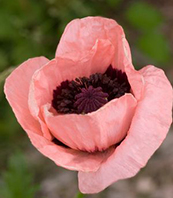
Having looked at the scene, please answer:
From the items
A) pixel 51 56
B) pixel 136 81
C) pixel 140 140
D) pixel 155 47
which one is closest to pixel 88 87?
pixel 136 81

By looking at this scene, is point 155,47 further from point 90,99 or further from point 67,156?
point 67,156

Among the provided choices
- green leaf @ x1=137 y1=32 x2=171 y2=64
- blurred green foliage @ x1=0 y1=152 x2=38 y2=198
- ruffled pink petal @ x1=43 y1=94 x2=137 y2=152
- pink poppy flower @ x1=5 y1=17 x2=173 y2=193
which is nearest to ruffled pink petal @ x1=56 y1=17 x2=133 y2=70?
pink poppy flower @ x1=5 y1=17 x2=173 y2=193

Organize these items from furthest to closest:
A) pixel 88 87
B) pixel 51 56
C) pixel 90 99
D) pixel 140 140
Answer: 1. pixel 51 56
2. pixel 88 87
3. pixel 90 99
4. pixel 140 140

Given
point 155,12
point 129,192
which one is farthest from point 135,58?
point 129,192

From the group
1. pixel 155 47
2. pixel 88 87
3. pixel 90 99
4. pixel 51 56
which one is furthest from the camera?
pixel 155 47

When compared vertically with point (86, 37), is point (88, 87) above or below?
below

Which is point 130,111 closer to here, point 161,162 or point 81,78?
point 81,78

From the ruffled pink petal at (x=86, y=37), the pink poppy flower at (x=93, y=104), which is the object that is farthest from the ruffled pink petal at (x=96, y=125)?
the ruffled pink petal at (x=86, y=37)

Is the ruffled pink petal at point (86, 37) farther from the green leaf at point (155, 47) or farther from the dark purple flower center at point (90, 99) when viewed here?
the green leaf at point (155, 47)
